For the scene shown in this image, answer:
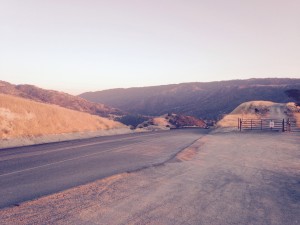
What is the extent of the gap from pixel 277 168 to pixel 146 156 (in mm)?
7085

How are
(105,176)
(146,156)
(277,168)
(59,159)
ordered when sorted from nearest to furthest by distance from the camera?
(105,176)
(277,168)
(59,159)
(146,156)

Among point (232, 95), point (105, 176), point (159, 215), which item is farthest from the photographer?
point (232, 95)

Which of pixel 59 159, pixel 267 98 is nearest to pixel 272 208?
pixel 59 159

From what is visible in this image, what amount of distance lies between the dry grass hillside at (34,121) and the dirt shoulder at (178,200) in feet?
68.0

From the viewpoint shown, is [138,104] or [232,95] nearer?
[232,95]

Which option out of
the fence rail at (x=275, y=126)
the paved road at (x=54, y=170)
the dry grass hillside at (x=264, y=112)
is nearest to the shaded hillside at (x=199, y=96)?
the dry grass hillside at (x=264, y=112)

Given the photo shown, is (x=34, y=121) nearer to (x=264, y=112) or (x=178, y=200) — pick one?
(x=178, y=200)

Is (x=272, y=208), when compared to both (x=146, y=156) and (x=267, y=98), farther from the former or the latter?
(x=267, y=98)

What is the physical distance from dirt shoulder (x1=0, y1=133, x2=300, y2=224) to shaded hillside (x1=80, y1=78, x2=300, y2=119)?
255 feet

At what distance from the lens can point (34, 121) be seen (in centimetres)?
3291

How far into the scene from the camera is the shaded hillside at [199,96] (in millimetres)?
112069

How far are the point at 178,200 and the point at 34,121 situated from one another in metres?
28.1

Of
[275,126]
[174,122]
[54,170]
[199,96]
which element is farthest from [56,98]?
[54,170]

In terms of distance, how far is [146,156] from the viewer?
17250 mm
